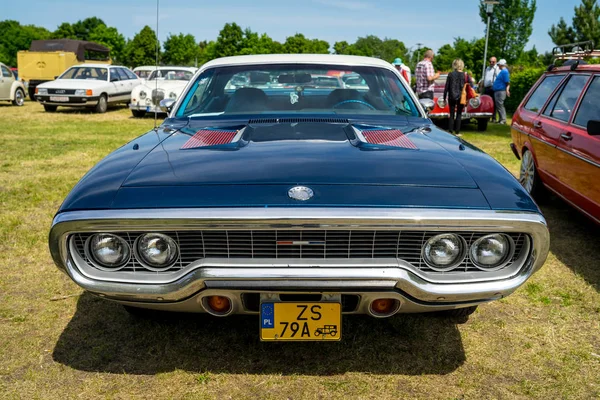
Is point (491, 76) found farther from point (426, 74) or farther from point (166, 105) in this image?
point (166, 105)

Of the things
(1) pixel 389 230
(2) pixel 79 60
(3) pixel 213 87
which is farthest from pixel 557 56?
(2) pixel 79 60

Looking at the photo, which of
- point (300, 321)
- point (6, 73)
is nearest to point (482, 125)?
point (300, 321)

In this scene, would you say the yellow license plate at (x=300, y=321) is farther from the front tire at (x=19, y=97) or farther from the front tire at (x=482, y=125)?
the front tire at (x=19, y=97)

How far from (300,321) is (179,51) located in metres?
56.7

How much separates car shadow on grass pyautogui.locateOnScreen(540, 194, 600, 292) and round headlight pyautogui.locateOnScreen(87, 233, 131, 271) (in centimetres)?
300

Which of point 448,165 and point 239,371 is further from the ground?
point 448,165

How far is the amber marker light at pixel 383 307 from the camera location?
230 cm

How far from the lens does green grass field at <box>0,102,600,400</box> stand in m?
2.46

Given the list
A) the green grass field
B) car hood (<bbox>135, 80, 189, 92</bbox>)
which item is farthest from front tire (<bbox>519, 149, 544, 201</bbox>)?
car hood (<bbox>135, 80, 189, 92</bbox>)

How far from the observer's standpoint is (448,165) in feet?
8.03

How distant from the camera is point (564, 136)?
469 cm

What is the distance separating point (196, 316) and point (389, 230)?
141 centimetres

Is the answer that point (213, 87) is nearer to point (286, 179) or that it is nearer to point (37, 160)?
point (286, 179)

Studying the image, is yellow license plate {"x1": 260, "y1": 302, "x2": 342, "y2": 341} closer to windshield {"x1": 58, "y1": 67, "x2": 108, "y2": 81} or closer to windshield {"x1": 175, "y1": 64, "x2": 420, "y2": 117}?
windshield {"x1": 175, "y1": 64, "x2": 420, "y2": 117}
